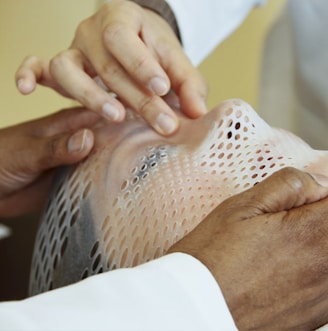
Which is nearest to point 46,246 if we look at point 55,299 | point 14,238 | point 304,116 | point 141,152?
point 141,152

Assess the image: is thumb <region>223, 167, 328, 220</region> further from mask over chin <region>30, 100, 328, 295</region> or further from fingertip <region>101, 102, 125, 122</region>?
fingertip <region>101, 102, 125, 122</region>

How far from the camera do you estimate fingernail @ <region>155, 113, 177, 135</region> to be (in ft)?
2.34

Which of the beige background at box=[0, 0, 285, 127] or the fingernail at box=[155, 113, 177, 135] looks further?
the beige background at box=[0, 0, 285, 127]

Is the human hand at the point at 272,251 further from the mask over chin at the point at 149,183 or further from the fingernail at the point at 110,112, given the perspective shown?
the fingernail at the point at 110,112

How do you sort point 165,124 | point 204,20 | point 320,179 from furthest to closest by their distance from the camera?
1. point 204,20
2. point 165,124
3. point 320,179

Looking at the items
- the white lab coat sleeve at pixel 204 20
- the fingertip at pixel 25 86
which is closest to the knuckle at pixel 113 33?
the fingertip at pixel 25 86

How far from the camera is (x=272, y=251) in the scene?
1.65 feet

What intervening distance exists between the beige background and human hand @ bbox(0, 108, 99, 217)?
59cm

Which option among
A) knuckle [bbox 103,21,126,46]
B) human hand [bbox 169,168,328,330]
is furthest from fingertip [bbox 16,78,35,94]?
human hand [bbox 169,168,328,330]

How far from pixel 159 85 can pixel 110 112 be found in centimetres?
6

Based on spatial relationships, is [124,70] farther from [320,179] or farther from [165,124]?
[320,179]

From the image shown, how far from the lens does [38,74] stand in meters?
0.84

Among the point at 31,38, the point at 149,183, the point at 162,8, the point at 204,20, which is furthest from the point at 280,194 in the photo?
the point at 31,38

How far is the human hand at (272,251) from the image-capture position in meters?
0.49
